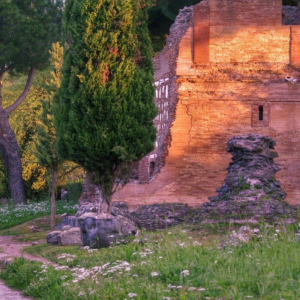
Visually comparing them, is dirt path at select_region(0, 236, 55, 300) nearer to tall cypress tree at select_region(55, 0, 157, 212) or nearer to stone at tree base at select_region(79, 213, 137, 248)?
stone at tree base at select_region(79, 213, 137, 248)

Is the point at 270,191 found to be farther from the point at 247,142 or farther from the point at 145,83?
the point at 145,83

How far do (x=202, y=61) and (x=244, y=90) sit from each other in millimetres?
1582

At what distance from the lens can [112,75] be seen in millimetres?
15250

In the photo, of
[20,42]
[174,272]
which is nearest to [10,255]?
[174,272]

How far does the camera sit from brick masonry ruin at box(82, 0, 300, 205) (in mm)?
20344

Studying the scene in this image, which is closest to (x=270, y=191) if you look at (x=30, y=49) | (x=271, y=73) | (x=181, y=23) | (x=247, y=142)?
(x=247, y=142)

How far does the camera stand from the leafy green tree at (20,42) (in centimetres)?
2942

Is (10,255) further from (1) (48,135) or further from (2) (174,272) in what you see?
(2) (174,272)

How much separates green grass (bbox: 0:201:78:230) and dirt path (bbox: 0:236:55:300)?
12.6 ft

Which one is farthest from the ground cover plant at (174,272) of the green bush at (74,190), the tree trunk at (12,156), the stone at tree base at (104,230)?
the green bush at (74,190)

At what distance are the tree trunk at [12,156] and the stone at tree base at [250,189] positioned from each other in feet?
53.0

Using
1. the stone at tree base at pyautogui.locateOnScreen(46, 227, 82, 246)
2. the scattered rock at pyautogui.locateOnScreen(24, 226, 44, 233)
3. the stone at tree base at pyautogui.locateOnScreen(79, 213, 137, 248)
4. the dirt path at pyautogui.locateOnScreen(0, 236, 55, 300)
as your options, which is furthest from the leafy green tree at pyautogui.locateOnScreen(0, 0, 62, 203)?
the stone at tree base at pyautogui.locateOnScreen(79, 213, 137, 248)

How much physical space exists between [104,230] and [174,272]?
5.15 meters

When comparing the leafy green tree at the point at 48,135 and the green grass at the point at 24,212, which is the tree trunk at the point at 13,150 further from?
the leafy green tree at the point at 48,135
